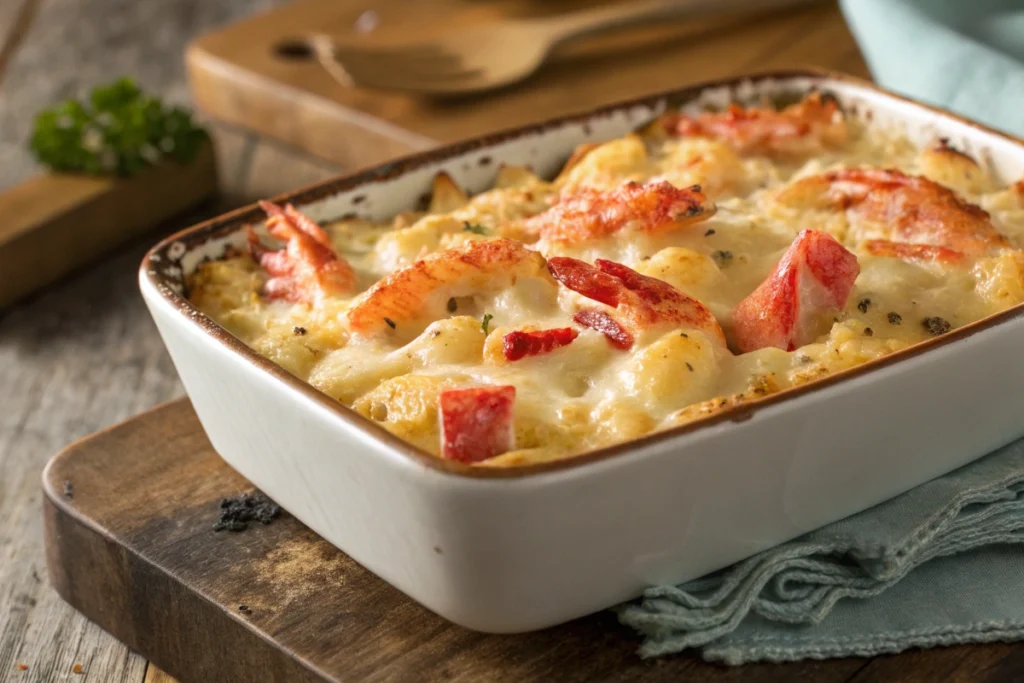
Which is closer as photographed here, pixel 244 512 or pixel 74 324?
pixel 244 512

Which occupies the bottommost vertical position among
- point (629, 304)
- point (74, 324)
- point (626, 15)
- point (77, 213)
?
point (74, 324)

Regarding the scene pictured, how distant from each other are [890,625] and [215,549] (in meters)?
0.94

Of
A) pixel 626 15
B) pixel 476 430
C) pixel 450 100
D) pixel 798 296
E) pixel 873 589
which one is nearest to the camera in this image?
pixel 476 430

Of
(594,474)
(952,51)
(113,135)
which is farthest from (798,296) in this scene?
(113,135)

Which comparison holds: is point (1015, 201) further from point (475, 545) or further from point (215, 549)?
point (215, 549)

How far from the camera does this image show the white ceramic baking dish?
5.28 ft

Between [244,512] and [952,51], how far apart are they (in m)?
1.72

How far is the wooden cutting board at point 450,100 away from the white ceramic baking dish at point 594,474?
139 cm

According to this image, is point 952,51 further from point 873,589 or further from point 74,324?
point 74,324

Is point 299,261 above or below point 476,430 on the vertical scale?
below

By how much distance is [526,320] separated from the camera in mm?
1984

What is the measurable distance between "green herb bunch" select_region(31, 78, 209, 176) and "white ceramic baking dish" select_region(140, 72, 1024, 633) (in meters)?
1.32

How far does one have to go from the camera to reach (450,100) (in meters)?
3.54

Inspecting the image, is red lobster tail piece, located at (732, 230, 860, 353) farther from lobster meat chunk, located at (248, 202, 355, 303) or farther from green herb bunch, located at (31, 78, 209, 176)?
green herb bunch, located at (31, 78, 209, 176)
